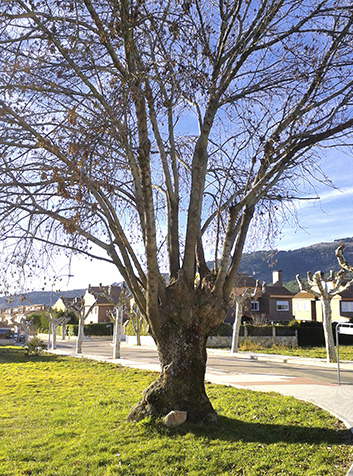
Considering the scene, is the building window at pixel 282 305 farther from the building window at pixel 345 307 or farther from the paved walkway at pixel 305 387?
the paved walkway at pixel 305 387

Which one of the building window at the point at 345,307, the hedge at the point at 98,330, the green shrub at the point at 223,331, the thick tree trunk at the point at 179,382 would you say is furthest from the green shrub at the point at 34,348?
the building window at the point at 345,307

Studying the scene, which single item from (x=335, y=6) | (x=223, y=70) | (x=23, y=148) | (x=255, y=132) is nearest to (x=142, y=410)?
(x=23, y=148)

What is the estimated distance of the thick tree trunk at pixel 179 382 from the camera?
764 centimetres

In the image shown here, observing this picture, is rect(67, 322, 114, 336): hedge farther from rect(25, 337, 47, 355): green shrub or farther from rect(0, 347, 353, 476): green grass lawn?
rect(0, 347, 353, 476): green grass lawn

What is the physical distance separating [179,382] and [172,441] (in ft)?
3.77

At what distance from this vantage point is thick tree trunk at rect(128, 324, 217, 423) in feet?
25.1

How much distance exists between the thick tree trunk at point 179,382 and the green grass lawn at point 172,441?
301mm

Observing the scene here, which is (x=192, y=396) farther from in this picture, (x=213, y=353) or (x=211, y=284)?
(x=213, y=353)

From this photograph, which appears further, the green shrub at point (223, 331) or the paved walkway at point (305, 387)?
the green shrub at point (223, 331)

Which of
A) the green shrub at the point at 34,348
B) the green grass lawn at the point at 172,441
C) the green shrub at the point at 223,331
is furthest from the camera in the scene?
the green shrub at the point at 223,331

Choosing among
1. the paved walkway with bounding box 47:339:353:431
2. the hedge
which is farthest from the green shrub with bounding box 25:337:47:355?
the hedge

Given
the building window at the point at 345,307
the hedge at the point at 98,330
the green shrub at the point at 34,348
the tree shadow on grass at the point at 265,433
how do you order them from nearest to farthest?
the tree shadow on grass at the point at 265,433, the green shrub at the point at 34,348, the building window at the point at 345,307, the hedge at the point at 98,330

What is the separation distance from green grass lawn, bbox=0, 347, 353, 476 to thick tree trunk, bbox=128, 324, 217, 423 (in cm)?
30

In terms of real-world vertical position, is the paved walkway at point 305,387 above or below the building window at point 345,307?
below
